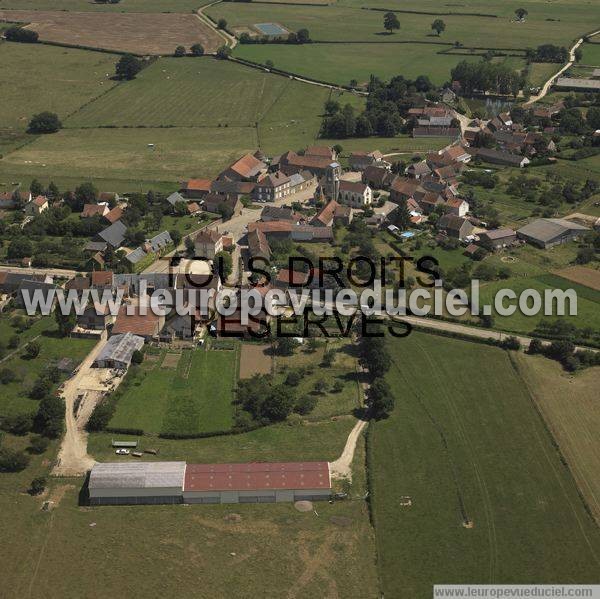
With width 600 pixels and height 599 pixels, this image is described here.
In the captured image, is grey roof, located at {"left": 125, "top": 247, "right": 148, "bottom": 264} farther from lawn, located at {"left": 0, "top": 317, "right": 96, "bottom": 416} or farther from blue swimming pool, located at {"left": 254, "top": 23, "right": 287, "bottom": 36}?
blue swimming pool, located at {"left": 254, "top": 23, "right": 287, "bottom": 36}

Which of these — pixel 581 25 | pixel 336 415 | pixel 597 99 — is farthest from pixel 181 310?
pixel 581 25

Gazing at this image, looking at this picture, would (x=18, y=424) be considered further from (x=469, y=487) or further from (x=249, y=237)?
(x=249, y=237)

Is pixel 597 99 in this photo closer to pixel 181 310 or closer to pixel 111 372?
pixel 181 310

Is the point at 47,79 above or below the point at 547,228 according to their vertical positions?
above

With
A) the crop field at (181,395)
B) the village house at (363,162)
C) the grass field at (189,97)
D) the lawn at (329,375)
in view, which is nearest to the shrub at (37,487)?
the crop field at (181,395)

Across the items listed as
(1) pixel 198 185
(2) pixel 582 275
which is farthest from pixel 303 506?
(1) pixel 198 185

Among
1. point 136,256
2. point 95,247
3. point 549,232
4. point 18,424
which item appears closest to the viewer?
point 18,424

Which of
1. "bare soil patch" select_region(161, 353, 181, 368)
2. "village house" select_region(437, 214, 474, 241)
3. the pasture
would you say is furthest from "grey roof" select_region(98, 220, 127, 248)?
the pasture
